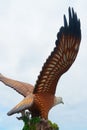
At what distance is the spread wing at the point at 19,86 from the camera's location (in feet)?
52.7

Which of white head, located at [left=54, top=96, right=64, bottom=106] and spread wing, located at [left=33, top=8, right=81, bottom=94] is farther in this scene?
white head, located at [left=54, top=96, right=64, bottom=106]

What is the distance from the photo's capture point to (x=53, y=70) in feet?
49.2

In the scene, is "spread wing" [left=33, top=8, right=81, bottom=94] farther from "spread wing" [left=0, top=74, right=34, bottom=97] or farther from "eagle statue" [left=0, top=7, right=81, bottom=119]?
"spread wing" [left=0, top=74, right=34, bottom=97]

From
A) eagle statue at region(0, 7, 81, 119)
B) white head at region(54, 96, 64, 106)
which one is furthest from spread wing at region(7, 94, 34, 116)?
white head at region(54, 96, 64, 106)

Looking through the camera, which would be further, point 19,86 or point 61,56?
point 19,86

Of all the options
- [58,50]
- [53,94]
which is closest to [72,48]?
[58,50]

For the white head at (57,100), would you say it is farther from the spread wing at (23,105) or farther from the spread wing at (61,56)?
the spread wing at (23,105)

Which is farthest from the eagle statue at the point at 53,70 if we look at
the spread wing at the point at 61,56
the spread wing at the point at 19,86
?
the spread wing at the point at 19,86

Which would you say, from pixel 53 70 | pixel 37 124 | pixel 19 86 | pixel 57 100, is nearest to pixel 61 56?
pixel 53 70

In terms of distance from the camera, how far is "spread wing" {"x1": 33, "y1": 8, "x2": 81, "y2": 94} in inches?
567

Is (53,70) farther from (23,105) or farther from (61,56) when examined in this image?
(23,105)

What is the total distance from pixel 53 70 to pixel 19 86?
1.89 metres

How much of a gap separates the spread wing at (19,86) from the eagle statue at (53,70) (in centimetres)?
35

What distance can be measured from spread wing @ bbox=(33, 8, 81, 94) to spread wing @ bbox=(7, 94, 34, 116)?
436 mm
